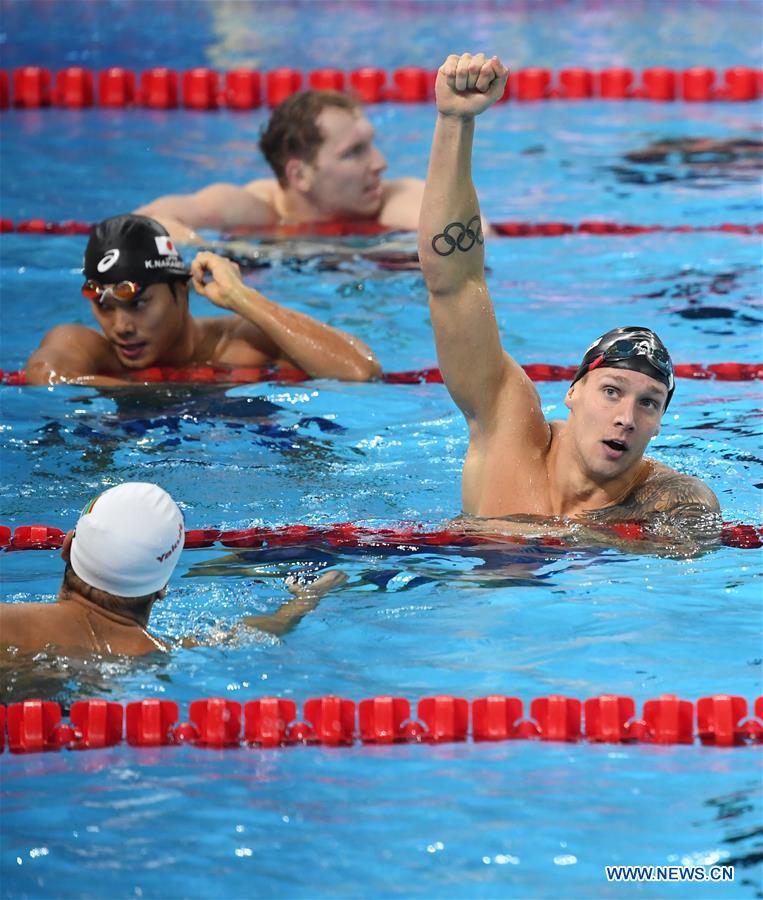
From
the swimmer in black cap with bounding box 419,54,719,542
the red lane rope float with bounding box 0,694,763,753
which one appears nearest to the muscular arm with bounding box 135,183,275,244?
the swimmer in black cap with bounding box 419,54,719,542

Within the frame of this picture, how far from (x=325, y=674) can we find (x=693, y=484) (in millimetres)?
1160

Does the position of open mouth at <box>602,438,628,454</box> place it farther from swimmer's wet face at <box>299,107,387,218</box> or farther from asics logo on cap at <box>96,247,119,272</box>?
swimmer's wet face at <box>299,107,387,218</box>

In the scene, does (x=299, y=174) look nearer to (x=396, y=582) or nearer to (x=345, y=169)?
(x=345, y=169)

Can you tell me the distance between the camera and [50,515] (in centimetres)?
457

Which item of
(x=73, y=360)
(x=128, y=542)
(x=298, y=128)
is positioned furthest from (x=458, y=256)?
(x=298, y=128)

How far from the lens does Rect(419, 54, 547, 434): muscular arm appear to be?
362 centimetres

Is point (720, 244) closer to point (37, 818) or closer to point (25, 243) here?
point (25, 243)

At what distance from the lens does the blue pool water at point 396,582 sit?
293cm

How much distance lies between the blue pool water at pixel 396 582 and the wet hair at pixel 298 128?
55 cm

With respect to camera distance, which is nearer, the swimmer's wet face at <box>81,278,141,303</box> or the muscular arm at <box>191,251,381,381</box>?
the swimmer's wet face at <box>81,278,141,303</box>

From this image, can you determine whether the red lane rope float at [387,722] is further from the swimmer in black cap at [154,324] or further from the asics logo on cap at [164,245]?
the asics logo on cap at [164,245]

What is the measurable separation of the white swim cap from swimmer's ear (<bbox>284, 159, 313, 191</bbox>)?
3993 mm

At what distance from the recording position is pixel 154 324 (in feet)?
17.4

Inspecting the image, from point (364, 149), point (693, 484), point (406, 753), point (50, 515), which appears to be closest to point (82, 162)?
point (364, 149)
